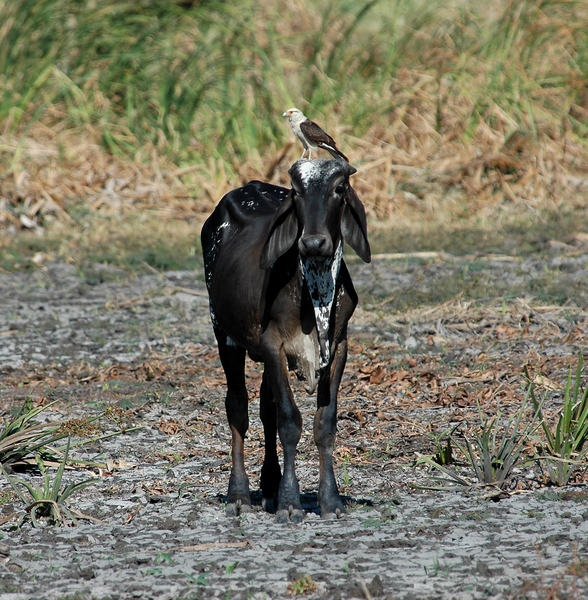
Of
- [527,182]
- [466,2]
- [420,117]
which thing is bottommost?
[527,182]

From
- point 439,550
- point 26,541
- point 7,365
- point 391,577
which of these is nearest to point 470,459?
point 439,550

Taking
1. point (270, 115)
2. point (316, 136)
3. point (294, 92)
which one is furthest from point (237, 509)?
point (294, 92)

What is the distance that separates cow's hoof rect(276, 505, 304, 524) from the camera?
166 inches

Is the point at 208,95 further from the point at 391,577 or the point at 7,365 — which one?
the point at 391,577

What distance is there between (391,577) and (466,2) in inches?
571

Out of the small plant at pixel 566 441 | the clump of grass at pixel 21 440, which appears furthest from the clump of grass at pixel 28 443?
the small plant at pixel 566 441

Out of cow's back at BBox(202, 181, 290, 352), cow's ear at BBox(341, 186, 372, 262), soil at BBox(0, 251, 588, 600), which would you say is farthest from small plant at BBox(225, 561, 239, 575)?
cow's ear at BBox(341, 186, 372, 262)

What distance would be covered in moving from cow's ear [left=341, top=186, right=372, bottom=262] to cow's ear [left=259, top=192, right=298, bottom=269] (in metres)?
0.23

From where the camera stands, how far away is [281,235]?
14.1 feet

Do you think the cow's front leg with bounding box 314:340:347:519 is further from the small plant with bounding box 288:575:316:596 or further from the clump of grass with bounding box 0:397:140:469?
the clump of grass with bounding box 0:397:140:469

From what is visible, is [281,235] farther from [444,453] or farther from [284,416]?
[444,453]

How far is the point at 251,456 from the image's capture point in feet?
18.0

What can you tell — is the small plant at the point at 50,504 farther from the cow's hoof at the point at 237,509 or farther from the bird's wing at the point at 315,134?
the bird's wing at the point at 315,134

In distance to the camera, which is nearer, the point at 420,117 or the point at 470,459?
the point at 470,459
